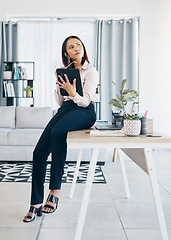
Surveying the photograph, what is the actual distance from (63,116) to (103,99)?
385 cm

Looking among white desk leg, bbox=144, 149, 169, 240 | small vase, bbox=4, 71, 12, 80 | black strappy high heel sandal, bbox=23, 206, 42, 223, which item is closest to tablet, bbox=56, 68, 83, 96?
white desk leg, bbox=144, 149, 169, 240

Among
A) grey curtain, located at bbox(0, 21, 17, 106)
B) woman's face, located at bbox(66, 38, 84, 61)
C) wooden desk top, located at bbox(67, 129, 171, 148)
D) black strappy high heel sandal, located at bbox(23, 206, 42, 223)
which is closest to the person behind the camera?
wooden desk top, located at bbox(67, 129, 171, 148)

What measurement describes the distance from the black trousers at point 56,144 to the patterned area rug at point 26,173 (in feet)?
3.47

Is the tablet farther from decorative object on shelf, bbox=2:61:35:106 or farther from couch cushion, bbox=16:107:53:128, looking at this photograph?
decorative object on shelf, bbox=2:61:35:106

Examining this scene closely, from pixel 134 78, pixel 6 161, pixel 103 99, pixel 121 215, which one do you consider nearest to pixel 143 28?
pixel 134 78

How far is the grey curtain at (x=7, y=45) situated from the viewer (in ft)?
17.9

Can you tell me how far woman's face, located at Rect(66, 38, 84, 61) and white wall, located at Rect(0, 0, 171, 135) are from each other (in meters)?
3.61

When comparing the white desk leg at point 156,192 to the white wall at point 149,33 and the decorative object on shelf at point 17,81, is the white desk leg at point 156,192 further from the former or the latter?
the decorative object on shelf at point 17,81

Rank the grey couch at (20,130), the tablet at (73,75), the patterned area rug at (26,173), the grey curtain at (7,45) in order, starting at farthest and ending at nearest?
the grey curtain at (7,45), the grey couch at (20,130), the patterned area rug at (26,173), the tablet at (73,75)

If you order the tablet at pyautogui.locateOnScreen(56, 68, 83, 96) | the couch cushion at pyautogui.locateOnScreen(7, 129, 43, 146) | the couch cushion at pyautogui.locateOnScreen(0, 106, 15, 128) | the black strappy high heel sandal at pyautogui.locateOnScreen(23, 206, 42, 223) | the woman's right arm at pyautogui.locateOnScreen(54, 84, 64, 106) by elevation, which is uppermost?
the tablet at pyautogui.locateOnScreen(56, 68, 83, 96)

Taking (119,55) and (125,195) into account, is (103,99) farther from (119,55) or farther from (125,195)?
(125,195)

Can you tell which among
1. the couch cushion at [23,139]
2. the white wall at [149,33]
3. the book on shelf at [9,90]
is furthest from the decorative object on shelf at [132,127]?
the book on shelf at [9,90]

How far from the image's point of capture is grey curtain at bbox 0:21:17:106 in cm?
545

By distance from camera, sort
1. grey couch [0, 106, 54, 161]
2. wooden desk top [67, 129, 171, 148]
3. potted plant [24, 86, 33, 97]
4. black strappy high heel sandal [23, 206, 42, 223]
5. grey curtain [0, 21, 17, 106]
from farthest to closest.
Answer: grey curtain [0, 21, 17, 106] < potted plant [24, 86, 33, 97] < grey couch [0, 106, 54, 161] < black strappy high heel sandal [23, 206, 42, 223] < wooden desk top [67, 129, 171, 148]
